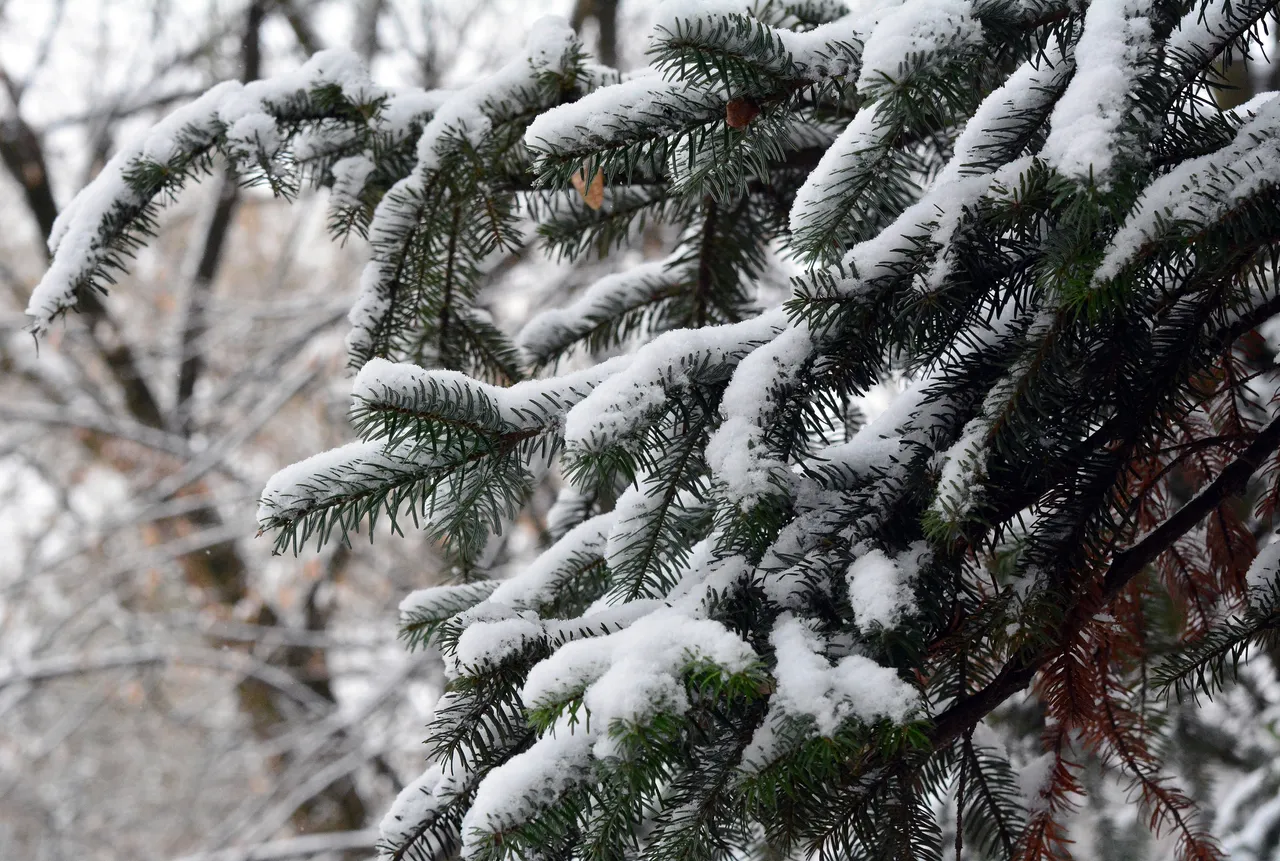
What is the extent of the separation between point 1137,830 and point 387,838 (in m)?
1.76

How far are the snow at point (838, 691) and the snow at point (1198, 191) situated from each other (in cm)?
33

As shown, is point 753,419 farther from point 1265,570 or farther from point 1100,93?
point 1265,570

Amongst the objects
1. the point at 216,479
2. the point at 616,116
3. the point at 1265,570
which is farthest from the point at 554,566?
the point at 216,479

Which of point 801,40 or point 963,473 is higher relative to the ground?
point 801,40

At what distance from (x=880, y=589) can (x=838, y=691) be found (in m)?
0.09

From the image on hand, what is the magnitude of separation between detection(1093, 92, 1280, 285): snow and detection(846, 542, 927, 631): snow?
0.26 metres

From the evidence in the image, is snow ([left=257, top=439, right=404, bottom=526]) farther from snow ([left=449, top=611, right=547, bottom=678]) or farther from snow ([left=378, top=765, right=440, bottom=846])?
snow ([left=378, top=765, right=440, bottom=846])

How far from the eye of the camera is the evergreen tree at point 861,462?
26.7 inches

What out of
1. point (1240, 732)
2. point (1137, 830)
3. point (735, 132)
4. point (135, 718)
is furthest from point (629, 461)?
point (135, 718)

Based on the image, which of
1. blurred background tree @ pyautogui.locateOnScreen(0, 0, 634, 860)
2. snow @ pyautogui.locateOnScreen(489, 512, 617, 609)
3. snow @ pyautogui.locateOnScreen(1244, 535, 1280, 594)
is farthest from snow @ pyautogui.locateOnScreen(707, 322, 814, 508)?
blurred background tree @ pyautogui.locateOnScreen(0, 0, 634, 860)

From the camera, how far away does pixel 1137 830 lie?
1956 millimetres

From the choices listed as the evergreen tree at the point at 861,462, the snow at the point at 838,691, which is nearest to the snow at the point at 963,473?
the evergreen tree at the point at 861,462

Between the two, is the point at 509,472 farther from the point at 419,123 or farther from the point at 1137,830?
the point at 1137,830

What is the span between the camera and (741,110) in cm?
84
